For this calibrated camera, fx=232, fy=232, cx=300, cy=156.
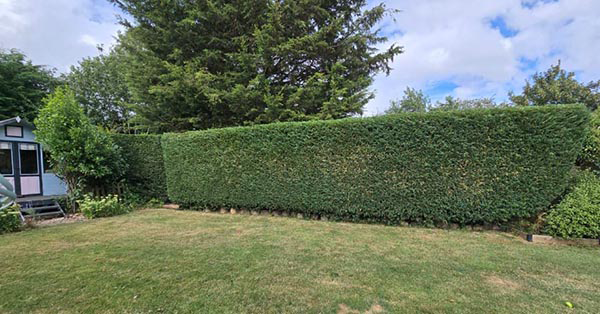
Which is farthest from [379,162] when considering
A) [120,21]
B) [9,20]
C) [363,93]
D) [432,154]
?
[9,20]

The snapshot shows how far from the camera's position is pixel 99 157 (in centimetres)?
675

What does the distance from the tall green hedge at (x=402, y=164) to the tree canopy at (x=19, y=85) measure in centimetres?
1545

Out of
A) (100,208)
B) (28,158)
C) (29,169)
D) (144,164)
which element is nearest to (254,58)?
(144,164)

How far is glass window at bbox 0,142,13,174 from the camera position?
26.0 feet

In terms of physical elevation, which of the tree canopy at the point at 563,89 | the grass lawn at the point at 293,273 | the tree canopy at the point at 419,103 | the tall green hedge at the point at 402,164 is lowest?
the grass lawn at the point at 293,273

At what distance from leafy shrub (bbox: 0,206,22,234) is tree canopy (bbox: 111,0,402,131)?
508 centimetres

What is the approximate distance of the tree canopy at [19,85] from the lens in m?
13.5

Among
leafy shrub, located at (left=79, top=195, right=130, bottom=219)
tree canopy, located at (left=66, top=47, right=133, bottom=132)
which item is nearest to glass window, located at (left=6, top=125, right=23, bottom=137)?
leafy shrub, located at (left=79, top=195, right=130, bottom=219)

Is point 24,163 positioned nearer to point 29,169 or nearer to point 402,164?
point 29,169

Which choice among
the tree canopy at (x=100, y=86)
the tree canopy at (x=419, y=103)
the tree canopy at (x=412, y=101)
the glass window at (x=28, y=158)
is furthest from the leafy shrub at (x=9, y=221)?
the tree canopy at (x=412, y=101)

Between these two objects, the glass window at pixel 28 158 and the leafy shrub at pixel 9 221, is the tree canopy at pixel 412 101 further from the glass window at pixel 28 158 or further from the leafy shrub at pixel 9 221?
the leafy shrub at pixel 9 221

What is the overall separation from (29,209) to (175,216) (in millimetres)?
3836

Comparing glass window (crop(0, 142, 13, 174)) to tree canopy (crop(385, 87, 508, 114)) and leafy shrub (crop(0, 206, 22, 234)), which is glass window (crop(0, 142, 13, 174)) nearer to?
leafy shrub (crop(0, 206, 22, 234))

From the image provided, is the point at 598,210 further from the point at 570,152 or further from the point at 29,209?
the point at 29,209
